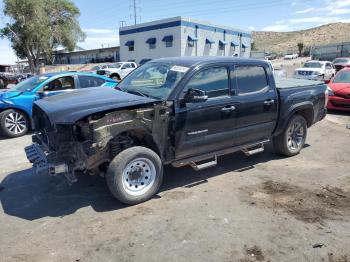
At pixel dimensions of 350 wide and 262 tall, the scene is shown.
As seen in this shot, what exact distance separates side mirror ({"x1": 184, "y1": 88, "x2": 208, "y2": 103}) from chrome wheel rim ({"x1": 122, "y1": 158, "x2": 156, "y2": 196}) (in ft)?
3.30

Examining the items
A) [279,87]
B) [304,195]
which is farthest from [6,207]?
[279,87]

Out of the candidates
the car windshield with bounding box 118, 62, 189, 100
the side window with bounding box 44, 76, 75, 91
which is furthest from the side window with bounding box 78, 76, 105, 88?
the car windshield with bounding box 118, 62, 189, 100

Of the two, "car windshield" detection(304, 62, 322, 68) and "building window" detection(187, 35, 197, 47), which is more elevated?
"building window" detection(187, 35, 197, 47)

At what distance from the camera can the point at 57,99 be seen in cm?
518

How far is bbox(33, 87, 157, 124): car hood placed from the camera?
428cm

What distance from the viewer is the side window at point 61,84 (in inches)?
362

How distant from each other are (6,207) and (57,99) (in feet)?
5.41

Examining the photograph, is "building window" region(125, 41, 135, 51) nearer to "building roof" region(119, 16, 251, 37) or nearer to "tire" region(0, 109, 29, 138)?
"building roof" region(119, 16, 251, 37)

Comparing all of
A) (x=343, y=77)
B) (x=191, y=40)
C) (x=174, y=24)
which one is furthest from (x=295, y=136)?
(x=191, y=40)

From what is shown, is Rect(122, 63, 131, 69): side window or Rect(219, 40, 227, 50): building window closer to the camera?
Rect(122, 63, 131, 69): side window

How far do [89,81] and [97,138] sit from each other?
231 inches

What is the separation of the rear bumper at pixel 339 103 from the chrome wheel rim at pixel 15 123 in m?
9.54

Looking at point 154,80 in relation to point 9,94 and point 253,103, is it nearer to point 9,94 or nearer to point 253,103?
point 253,103

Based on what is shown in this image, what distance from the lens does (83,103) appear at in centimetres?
464
